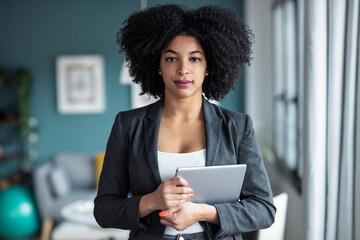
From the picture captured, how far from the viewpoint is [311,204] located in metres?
1.50

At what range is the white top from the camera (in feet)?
3.85

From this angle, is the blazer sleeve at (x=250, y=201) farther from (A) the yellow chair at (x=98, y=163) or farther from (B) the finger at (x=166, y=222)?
(A) the yellow chair at (x=98, y=163)

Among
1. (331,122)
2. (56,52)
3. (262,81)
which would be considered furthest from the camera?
(56,52)

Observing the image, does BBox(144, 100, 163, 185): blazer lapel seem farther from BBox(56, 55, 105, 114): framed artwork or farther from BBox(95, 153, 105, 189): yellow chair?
BBox(56, 55, 105, 114): framed artwork

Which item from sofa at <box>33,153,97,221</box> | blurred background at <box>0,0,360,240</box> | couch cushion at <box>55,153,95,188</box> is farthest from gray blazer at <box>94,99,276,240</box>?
couch cushion at <box>55,153,95,188</box>

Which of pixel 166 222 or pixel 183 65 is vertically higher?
pixel 183 65

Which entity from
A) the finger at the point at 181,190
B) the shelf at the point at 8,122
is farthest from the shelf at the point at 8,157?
the finger at the point at 181,190

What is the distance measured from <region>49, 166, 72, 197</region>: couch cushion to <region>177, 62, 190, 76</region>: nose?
130 inches

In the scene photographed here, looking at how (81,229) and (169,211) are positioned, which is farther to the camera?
(81,229)

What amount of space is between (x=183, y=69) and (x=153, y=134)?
223mm

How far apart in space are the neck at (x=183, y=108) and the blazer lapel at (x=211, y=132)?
0.09 feet

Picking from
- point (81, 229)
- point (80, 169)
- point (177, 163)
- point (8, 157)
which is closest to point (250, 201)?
point (177, 163)

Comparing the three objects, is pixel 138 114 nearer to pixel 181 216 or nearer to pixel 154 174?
pixel 154 174

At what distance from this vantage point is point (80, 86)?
15.6ft
